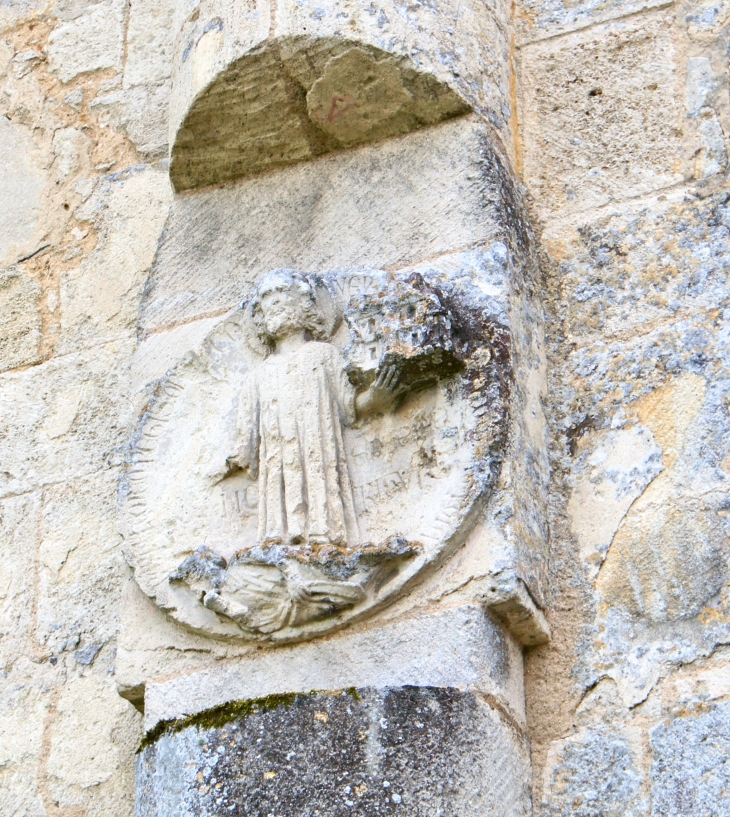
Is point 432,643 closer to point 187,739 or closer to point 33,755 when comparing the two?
point 187,739

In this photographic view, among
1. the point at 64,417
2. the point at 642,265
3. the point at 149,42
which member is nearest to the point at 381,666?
the point at 642,265

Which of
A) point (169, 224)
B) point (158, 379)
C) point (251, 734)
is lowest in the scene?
point (251, 734)

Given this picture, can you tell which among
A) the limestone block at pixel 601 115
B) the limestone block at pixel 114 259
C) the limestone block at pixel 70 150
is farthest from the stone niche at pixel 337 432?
the limestone block at pixel 70 150

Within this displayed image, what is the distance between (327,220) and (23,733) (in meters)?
1.26

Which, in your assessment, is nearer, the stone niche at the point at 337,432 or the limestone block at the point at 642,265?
the stone niche at the point at 337,432

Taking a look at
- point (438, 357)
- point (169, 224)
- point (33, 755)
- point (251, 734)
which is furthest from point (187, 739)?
point (169, 224)

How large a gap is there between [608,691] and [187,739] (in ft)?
2.44

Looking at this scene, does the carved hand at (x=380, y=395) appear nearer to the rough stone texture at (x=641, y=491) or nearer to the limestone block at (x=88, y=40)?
the rough stone texture at (x=641, y=491)

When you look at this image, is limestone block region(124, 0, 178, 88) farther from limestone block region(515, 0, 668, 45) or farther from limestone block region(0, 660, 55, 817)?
limestone block region(0, 660, 55, 817)

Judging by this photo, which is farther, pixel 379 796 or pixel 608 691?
pixel 608 691

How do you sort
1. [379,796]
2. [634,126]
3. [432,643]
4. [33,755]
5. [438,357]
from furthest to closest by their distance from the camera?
[634,126] < [33,755] < [438,357] < [432,643] < [379,796]

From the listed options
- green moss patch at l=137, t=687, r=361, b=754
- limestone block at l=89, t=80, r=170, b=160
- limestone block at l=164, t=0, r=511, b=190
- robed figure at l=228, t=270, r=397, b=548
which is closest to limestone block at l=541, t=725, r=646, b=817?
green moss patch at l=137, t=687, r=361, b=754

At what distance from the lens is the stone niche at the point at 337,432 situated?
2.55 m

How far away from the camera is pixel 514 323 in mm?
2945
